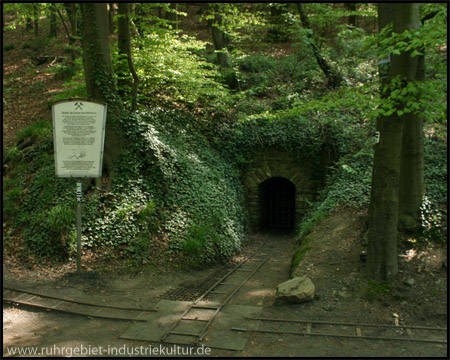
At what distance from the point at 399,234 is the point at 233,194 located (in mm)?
6341

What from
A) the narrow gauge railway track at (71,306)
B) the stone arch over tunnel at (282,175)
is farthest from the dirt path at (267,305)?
the stone arch over tunnel at (282,175)

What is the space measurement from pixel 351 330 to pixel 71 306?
4852 mm

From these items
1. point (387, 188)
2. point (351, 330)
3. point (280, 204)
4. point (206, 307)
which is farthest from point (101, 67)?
point (280, 204)

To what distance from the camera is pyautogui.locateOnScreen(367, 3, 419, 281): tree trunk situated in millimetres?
6629

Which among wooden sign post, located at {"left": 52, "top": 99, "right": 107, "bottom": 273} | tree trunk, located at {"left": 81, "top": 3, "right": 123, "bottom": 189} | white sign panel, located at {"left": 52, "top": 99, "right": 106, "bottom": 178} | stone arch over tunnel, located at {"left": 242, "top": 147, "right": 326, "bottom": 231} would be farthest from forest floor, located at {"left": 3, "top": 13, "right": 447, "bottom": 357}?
stone arch over tunnel, located at {"left": 242, "top": 147, "right": 326, "bottom": 231}

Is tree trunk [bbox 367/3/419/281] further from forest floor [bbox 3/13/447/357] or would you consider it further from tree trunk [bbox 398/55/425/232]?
→ tree trunk [bbox 398/55/425/232]

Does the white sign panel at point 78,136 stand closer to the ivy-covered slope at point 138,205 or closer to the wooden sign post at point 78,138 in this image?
the wooden sign post at point 78,138

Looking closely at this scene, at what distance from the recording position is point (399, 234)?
7.82m

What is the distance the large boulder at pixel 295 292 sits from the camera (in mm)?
6777

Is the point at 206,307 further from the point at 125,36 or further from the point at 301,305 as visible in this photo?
the point at 125,36

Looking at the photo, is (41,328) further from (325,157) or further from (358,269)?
(325,157)

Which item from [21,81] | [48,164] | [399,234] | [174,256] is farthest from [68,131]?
[21,81]

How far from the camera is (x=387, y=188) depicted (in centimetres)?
681

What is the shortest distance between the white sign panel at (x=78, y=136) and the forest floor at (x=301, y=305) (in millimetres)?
2131
